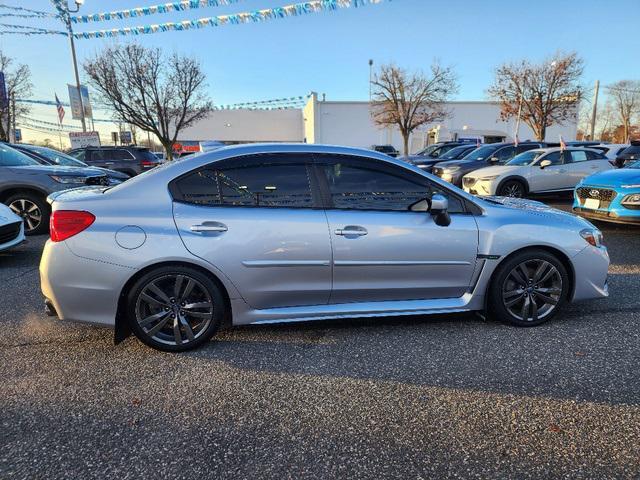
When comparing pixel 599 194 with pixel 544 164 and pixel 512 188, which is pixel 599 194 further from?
pixel 544 164

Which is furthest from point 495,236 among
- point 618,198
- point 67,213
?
point 618,198

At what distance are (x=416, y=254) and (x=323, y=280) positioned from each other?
30.4 inches

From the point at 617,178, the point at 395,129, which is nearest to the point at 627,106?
the point at 395,129

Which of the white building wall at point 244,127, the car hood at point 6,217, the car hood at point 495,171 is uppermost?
the white building wall at point 244,127

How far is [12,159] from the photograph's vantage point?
7.75 m

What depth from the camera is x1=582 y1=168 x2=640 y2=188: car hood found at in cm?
697

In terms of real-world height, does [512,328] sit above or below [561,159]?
below

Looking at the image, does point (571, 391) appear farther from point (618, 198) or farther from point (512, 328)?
point (618, 198)

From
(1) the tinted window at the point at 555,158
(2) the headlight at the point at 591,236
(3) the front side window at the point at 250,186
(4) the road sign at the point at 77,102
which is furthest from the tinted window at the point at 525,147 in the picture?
(4) the road sign at the point at 77,102

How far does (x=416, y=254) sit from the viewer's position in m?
3.48

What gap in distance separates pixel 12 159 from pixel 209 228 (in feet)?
21.8

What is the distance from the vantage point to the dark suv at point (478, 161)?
13.4 metres

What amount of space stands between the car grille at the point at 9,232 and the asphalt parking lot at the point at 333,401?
2.49m

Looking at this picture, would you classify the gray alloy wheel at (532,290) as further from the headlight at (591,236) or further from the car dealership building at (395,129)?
the car dealership building at (395,129)
